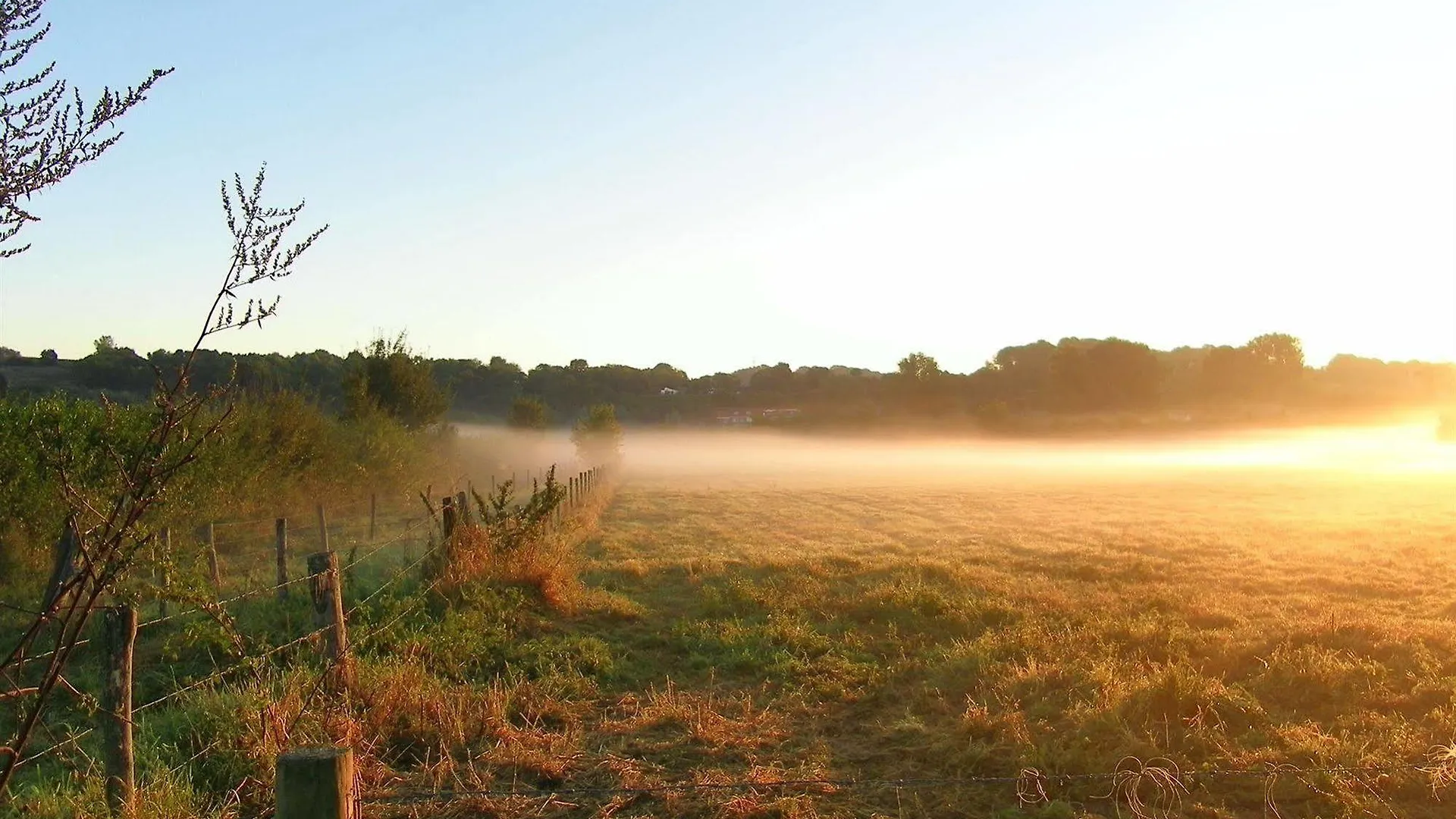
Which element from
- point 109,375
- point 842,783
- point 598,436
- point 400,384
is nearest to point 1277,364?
point 598,436

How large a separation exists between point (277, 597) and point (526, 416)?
190ft

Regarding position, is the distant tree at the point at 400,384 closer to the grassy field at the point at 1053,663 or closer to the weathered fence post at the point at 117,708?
the grassy field at the point at 1053,663

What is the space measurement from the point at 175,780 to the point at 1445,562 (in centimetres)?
1811

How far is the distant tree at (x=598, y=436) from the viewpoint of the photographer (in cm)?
6356

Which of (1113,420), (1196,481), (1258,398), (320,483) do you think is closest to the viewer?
(320,483)

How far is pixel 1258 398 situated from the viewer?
103562 mm

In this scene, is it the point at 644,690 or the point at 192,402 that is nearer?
the point at 192,402

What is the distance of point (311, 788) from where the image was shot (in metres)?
3.44

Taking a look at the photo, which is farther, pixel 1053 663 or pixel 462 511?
pixel 462 511

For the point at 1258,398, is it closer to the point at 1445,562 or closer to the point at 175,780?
the point at 1445,562

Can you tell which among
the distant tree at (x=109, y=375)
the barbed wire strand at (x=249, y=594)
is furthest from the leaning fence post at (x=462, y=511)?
the distant tree at (x=109, y=375)

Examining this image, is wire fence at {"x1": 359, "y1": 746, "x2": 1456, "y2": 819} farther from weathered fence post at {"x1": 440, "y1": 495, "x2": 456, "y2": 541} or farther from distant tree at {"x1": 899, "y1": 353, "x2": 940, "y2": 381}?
distant tree at {"x1": 899, "y1": 353, "x2": 940, "y2": 381}

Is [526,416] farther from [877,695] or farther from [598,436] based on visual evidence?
[877,695]

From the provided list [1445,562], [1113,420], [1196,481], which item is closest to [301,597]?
[1445,562]
